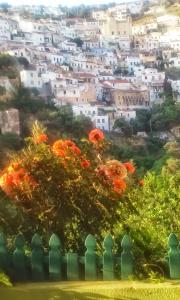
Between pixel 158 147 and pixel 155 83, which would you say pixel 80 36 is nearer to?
pixel 155 83

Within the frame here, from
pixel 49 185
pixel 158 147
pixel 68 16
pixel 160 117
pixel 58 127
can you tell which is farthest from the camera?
pixel 68 16

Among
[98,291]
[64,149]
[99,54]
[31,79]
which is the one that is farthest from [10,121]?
[98,291]

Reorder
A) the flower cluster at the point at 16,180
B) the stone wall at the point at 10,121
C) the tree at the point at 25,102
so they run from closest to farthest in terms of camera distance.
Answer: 1. the flower cluster at the point at 16,180
2. the stone wall at the point at 10,121
3. the tree at the point at 25,102

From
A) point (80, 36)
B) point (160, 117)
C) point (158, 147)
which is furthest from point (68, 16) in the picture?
point (158, 147)

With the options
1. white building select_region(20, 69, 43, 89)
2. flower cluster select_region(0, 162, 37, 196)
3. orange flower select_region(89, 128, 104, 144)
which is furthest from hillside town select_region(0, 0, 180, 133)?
flower cluster select_region(0, 162, 37, 196)

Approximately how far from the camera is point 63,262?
1.68 metres

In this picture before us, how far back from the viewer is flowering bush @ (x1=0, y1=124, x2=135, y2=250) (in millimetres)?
1911

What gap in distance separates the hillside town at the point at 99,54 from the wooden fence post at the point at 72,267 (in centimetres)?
1816

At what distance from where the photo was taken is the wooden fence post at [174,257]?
1572 mm

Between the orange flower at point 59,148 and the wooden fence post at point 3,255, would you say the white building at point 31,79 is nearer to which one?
the orange flower at point 59,148

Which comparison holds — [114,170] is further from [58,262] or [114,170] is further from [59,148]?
[58,262]

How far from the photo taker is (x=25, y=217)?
1.92m

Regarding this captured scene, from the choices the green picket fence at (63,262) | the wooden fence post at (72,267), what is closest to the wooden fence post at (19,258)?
the green picket fence at (63,262)

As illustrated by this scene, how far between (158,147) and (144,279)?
51.8 ft
